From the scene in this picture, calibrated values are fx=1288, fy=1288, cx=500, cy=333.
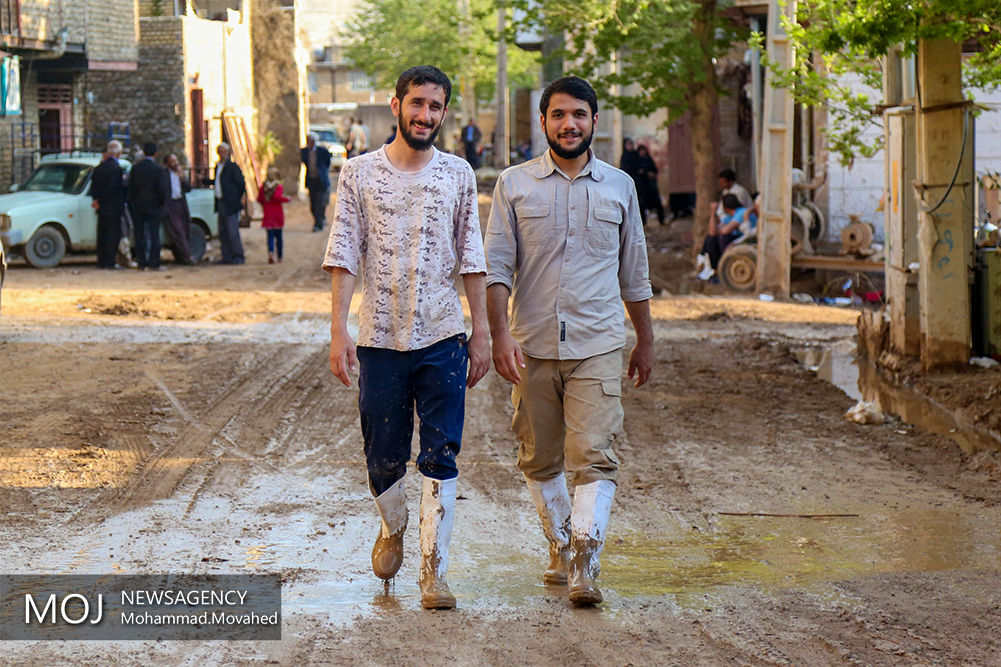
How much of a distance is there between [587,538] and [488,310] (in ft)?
3.13

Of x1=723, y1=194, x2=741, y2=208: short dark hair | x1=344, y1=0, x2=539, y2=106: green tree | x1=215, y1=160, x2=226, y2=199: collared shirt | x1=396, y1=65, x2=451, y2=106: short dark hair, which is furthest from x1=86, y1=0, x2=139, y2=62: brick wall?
x1=344, y1=0, x2=539, y2=106: green tree

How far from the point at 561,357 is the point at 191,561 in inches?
71.7

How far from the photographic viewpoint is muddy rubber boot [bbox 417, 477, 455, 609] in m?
4.78

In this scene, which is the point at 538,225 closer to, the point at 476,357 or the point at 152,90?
the point at 476,357

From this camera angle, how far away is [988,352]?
10625 mm

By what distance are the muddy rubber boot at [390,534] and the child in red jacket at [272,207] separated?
1640 centimetres

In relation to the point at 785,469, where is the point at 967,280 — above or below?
above

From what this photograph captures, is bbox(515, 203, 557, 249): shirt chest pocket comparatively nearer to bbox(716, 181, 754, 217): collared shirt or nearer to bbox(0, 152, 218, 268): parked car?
bbox(716, 181, 754, 217): collared shirt

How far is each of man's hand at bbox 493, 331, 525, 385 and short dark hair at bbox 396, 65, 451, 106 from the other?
905 mm

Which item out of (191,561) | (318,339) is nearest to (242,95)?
(318,339)

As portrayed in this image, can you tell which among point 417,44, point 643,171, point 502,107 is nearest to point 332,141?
point 417,44

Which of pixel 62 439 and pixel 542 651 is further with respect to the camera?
pixel 62 439

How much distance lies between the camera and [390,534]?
502 cm

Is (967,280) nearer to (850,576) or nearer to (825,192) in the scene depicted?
(850,576)
